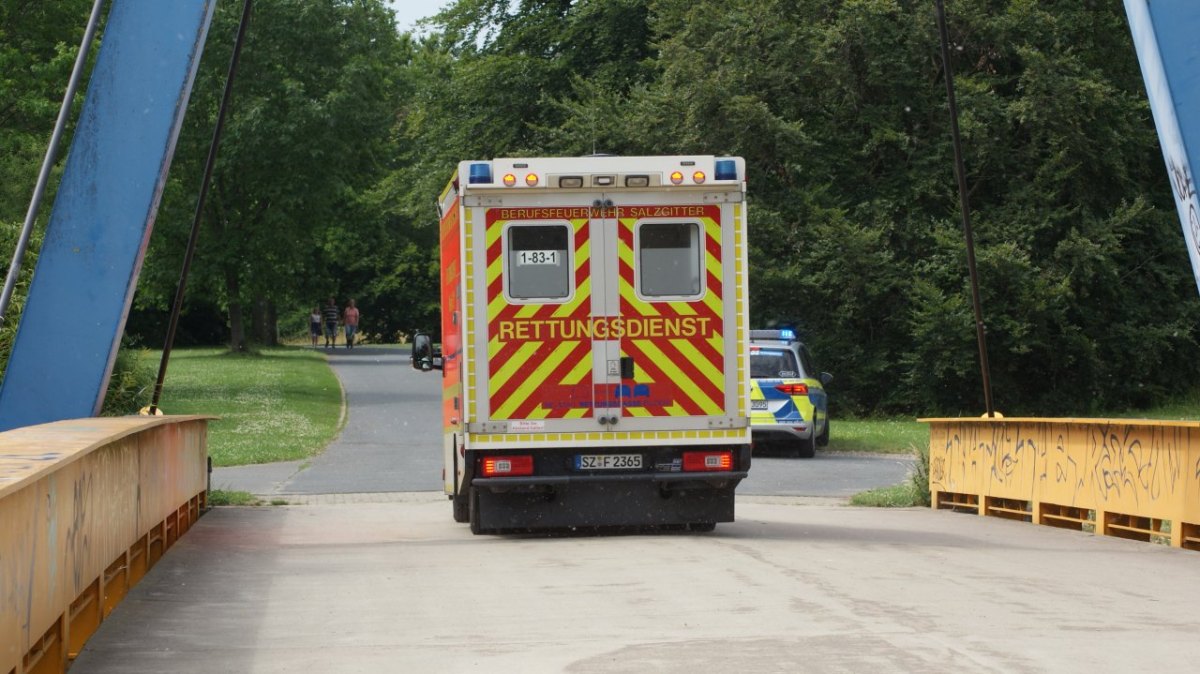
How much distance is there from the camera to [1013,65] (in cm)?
4025

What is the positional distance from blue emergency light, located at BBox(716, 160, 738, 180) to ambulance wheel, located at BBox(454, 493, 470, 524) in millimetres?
3801

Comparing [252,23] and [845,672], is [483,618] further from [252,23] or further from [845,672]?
[252,23]

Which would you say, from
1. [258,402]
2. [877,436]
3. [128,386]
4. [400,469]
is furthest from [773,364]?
[258,402]

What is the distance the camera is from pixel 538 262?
14.2 m

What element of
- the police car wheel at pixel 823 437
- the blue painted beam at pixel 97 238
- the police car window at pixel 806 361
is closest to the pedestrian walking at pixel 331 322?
the police car wheel at pixel 823 437

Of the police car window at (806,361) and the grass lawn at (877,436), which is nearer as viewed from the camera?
the police car window at (806,361)

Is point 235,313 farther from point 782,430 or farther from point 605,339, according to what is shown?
point 605,339

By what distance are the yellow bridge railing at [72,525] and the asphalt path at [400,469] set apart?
26.2 ft

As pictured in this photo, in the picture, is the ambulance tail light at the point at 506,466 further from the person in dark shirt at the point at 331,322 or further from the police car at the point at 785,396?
the person in dark shirt at the point at 331,322

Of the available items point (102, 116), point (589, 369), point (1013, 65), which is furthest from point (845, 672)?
point (1013, 65)

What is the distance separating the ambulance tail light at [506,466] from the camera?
1411cm

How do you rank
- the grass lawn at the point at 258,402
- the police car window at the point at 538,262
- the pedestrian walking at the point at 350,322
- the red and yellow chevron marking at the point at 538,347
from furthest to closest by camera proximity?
the pedestrian walking at the point at 350,322, the grass lawn at the point at 258,402, the police car window at the point at 538,262, the red and yellow chevron marking at the point at 538,347

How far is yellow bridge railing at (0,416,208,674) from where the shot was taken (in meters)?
6.56

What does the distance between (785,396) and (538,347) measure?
13333 mm
